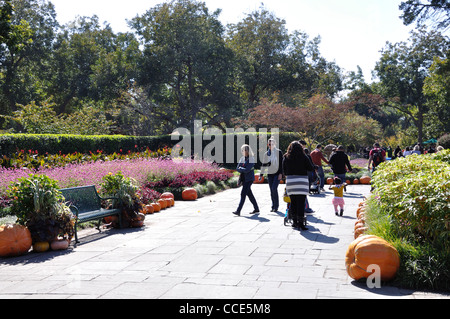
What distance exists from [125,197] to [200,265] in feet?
12.3

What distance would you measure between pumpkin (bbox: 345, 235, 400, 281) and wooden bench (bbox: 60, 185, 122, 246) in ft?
15.6

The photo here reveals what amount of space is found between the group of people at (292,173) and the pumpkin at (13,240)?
4.55 meters

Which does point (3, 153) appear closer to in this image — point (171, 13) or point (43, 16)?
point (171, 13)

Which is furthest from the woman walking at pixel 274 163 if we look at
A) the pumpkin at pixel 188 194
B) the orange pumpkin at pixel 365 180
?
the orange pumpkin at pixel 365 180

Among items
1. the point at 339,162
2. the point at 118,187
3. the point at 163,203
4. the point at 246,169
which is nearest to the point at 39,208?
the point at 118,187

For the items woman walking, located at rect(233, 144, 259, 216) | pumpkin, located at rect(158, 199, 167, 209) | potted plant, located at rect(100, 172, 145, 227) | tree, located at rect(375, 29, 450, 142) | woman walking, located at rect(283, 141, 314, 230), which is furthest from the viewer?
tree, located at rect(375, 29, 450, 142)

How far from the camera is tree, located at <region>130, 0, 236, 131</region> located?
105ft

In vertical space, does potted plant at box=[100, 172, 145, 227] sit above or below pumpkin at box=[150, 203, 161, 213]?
above

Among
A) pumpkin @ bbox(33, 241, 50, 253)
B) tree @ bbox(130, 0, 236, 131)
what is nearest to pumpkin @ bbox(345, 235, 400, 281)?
pumpkin @ bbox(33, 241, 50, 253)

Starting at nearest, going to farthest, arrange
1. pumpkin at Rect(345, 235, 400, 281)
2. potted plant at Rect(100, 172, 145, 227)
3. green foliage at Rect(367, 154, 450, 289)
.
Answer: green foliage at Rect(367, 154, 450, 289), pumpkin at Rect(345, 235, 400, 281), potted plant at Rect(100, 172, 145, 227)

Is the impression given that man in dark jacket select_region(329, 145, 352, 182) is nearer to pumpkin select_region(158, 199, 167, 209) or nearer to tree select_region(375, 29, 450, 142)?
pumpkin select_region(158, 199, 167, 209)

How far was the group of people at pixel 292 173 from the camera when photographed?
313 inches

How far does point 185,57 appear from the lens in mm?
32469

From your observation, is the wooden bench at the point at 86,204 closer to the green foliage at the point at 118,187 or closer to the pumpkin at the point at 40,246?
the green foliage at the point at 118,187
